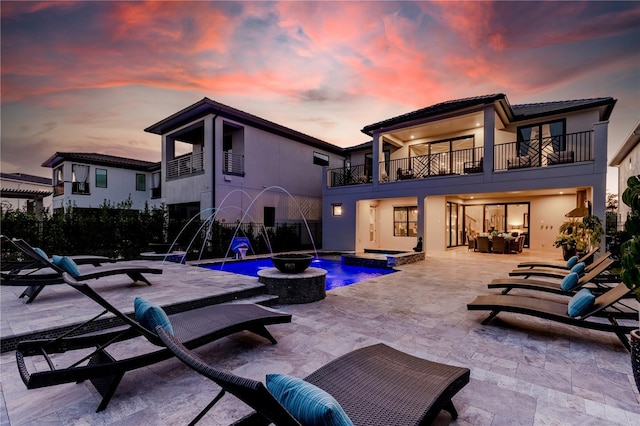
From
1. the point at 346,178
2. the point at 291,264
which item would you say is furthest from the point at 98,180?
the point at 291,264

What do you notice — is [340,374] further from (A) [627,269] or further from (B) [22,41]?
(B) [22,41]

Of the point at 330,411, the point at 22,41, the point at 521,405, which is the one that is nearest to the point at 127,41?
the point at 22,41

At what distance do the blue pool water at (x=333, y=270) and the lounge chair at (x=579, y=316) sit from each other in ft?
14.4

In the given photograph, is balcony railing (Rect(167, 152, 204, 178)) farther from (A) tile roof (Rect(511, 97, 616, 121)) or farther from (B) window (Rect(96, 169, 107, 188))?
(A) tile roof (Rect(511, 97, 616, 121))

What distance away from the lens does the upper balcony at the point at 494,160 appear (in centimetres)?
1175

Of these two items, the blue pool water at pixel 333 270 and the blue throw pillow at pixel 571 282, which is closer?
the blue throw pillow at pixel 571 282

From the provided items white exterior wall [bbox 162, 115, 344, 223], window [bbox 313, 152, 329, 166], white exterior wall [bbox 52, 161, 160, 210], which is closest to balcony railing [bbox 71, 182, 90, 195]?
white exterior wall [bbox 52, 161, 160, 210]

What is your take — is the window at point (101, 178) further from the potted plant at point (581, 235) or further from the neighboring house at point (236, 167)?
the potted plant at point (581, 235)

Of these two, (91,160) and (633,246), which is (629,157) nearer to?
(633,246)

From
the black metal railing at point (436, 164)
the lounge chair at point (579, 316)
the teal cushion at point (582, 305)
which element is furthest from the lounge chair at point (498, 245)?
the teal cushion at point (582, 305)

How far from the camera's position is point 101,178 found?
2002 cm

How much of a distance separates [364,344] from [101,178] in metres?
23.2

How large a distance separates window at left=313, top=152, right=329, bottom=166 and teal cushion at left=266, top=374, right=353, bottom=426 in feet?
59.5

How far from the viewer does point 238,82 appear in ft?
41.9
